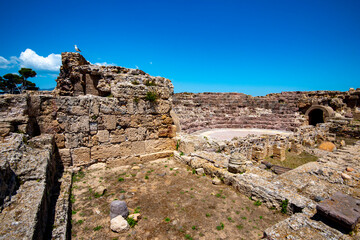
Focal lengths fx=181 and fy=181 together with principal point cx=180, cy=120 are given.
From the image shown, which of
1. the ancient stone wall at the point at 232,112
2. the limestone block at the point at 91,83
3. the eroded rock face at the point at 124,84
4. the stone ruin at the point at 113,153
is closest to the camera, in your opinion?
the stone ruin at the point at 113,153

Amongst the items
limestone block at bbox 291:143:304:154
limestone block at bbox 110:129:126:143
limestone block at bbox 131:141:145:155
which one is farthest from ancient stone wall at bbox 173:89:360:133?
limestone block at bbox 110:129:126:143

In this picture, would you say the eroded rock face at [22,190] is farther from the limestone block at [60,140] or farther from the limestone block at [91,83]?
the limestone block at [91,83]

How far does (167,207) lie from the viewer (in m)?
3.38

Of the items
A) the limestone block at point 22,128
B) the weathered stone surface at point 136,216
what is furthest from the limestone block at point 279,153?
the limestone block at point 22,128

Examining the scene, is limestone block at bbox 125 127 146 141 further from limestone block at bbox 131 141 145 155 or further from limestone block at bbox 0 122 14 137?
limestone block at bbox 0 122 14 137

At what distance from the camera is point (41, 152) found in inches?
132

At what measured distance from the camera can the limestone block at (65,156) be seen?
15.3 ft

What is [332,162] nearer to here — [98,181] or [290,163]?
[290,163]

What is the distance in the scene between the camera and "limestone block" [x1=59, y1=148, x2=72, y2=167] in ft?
15.3

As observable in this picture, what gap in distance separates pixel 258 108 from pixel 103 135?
17.1 m

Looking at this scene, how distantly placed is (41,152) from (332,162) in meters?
9.50

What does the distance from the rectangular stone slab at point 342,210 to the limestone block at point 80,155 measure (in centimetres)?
513

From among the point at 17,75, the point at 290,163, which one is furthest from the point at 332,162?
the point at 17,75

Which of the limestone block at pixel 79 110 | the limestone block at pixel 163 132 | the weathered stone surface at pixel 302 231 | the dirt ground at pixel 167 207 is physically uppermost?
the limestone block at pixel 79 110
